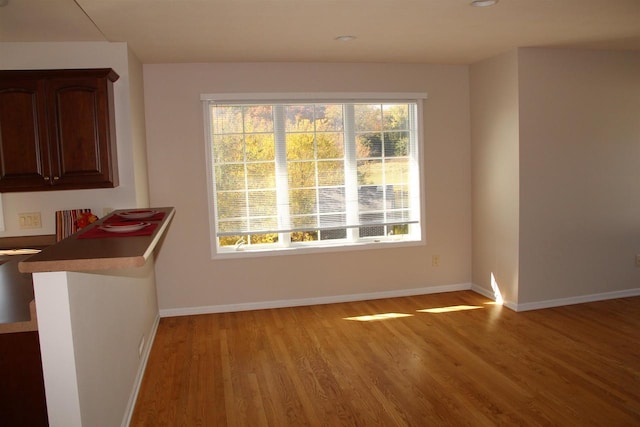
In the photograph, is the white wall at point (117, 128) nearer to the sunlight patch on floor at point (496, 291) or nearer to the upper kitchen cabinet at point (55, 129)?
the upper kitchen cabinet at point (55, 129)

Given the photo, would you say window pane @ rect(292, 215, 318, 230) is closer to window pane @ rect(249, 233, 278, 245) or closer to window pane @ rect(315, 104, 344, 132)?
window pane @ rect(249, 233, 278, 245)

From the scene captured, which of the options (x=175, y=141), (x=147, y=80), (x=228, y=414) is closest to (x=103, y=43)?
(x=147, y=80)

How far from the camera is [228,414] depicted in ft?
9.84

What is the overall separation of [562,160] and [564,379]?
7.26 feet

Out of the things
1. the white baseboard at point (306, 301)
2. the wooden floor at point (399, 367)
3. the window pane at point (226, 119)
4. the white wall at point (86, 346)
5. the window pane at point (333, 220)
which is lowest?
the wooden floor at point (399, 367)

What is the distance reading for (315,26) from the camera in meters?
3.56

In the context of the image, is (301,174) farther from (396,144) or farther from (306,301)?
(306,301)

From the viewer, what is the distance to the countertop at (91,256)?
1758 millimetres

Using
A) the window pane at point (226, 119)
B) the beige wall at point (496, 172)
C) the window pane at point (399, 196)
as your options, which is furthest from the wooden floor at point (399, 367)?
the window pane at point (226, 119)

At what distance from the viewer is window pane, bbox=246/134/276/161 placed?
16.1ft

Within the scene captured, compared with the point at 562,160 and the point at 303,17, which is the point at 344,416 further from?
the point at 562,160

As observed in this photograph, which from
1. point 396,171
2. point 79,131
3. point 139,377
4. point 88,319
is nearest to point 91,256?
point 88,319

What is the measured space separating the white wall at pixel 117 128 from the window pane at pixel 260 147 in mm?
1180

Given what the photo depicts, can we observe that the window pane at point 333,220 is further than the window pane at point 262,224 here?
Yes
